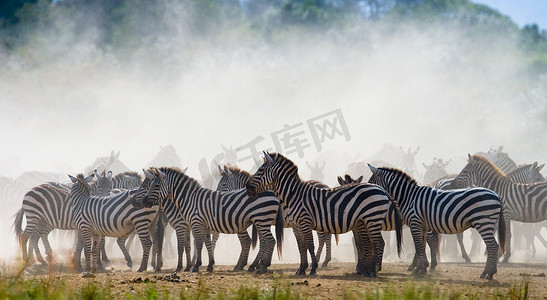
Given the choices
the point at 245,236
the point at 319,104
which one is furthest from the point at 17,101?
the point at 245,236

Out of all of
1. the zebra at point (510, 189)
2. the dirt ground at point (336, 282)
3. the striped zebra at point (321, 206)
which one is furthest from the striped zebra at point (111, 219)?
the zebra at point (510, 189)

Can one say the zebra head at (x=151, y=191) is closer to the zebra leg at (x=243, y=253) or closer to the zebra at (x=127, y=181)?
the zebra leg at (x=243, y=253)

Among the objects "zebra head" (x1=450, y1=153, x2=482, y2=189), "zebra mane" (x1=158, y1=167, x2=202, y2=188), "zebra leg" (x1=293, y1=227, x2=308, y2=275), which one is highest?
"zebra head" (x1=450, y1=153, x2=482, y2=189)

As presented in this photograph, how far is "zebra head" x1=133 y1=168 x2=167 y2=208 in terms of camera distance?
10602 millimetres

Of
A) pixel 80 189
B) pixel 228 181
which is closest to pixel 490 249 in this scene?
pixel 228 181

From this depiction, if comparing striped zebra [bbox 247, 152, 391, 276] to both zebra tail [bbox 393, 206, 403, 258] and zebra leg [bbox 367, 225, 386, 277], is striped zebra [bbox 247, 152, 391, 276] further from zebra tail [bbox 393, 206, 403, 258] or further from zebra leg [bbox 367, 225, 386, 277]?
zebra tail [bbox 393, 206, 403, 258]

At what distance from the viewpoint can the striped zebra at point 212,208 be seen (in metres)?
10.1

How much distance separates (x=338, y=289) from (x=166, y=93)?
53666 mm

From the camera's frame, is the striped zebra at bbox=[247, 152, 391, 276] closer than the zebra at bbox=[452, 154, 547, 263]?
Yes

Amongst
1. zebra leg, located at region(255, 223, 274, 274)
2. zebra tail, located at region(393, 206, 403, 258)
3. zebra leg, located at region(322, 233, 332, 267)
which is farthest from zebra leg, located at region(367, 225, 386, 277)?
zebra leg, located at region(322, 233, 332, 267)

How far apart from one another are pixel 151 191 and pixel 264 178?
2.17m

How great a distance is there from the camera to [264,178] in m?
9.75

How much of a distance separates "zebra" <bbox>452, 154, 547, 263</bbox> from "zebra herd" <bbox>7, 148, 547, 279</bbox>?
39 mm

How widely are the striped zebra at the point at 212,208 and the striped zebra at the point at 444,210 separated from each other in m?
2.06
